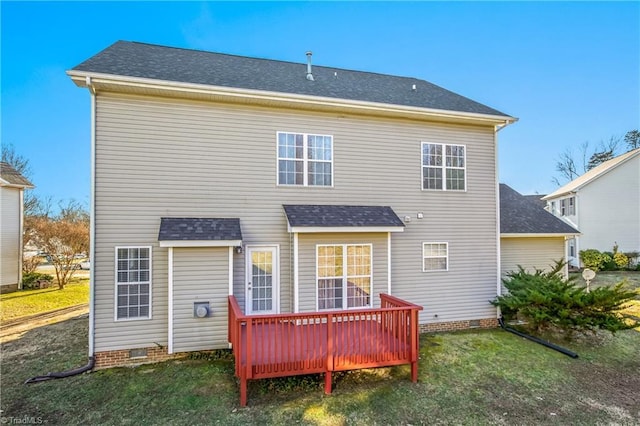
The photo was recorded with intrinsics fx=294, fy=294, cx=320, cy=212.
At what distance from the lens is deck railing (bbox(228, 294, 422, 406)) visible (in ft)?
15.7

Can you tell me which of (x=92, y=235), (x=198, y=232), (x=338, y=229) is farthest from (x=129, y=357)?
(x=338, y=229)

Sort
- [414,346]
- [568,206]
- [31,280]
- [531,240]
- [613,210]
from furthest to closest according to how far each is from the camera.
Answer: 1. [568,206]
2. [613,210]
3. [31,280]
4. [531,240]
5. [414,346]

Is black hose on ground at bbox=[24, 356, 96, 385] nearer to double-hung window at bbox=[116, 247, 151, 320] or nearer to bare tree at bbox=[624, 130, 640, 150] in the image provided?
double-hung window at bbox=[116, 247, 151, 320]

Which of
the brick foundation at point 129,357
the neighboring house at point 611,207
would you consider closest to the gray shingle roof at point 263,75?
the brick foundation at point 129,357

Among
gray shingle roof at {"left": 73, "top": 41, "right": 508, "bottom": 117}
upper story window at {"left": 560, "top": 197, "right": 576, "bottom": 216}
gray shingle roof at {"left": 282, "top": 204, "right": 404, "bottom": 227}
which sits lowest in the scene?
gray shingle roof at {"left": 282, "top": 204, "right": 404, "bottom": 227}

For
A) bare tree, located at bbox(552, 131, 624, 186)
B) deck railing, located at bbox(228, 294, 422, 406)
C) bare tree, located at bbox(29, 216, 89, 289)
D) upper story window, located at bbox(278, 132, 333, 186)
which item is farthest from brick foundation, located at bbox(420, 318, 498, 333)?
bare tree, located at bbox(552, 131, 624, 186)

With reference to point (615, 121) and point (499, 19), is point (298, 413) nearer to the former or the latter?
point (499, 19)

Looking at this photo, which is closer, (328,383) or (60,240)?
(328,383)

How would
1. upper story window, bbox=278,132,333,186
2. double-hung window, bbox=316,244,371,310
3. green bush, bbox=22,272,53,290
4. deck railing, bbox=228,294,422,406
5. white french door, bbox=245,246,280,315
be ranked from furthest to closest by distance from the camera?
green bush, bbox=22,272,53,290, upper story window, bbox=278,132,333,186, double-hung window, bbox=316,244,371,310, white french door, bbox=245,246,280,315, deck railing, bbox=228,294,422,406

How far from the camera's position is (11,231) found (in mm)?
14234

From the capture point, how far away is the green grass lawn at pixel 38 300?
10688 mm

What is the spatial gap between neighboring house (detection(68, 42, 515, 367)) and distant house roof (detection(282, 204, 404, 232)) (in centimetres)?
5

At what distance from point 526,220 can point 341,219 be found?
732cm

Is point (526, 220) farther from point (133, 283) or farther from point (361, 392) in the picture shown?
point (133, 283)
